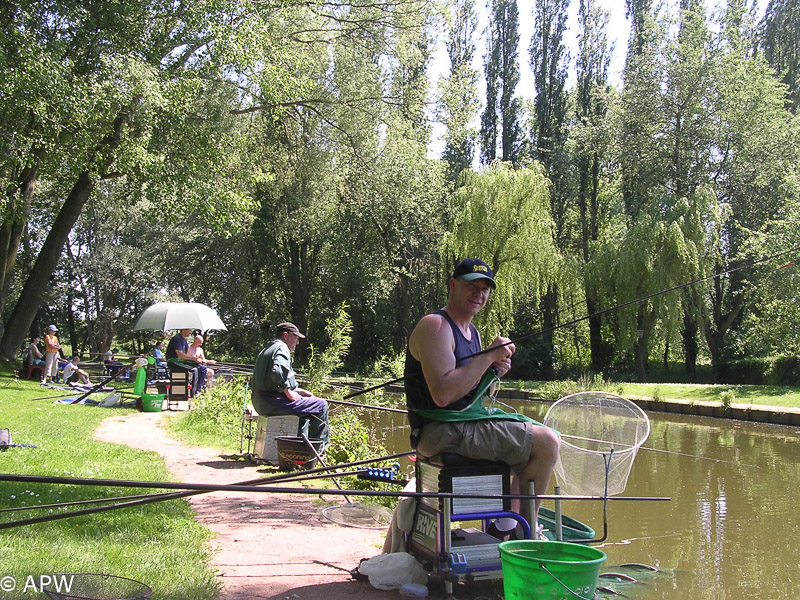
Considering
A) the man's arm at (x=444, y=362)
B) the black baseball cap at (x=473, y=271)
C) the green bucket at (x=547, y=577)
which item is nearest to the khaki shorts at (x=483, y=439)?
the man's arm at (x=444, y=362)

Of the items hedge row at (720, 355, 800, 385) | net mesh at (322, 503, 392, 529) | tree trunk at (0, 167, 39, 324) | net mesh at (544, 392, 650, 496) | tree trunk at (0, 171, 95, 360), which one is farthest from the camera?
hedge row at (720, 355, 800, 385)

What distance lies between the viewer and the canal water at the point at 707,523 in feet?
15.1

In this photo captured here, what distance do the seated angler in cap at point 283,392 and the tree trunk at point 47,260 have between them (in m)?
8.76

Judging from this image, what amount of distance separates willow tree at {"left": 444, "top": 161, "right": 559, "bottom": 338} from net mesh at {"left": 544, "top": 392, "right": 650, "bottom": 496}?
19.1 metres

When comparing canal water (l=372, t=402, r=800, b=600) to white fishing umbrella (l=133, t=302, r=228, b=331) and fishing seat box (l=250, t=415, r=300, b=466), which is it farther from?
white fishing umbrella (l=133, t=302, r=228, b=331)

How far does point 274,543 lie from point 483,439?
1805 millimetres

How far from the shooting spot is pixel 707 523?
20.5 feet

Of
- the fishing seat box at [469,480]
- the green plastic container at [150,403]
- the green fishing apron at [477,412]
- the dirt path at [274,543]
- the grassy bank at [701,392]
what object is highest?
the green fishing apron at [477,412]

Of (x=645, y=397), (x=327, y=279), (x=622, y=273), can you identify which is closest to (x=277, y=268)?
(x=327, y=279)

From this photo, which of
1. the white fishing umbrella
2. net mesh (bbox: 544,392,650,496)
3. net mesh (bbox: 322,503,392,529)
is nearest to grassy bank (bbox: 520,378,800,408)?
the white fishing umbrella

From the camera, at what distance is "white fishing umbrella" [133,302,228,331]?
48.6ft

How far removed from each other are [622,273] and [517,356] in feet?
24.6

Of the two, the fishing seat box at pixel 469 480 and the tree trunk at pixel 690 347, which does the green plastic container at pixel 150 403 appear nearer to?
the fishing seat box at pixel 469 480

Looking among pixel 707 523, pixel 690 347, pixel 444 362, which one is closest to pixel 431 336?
pixel 444 362
